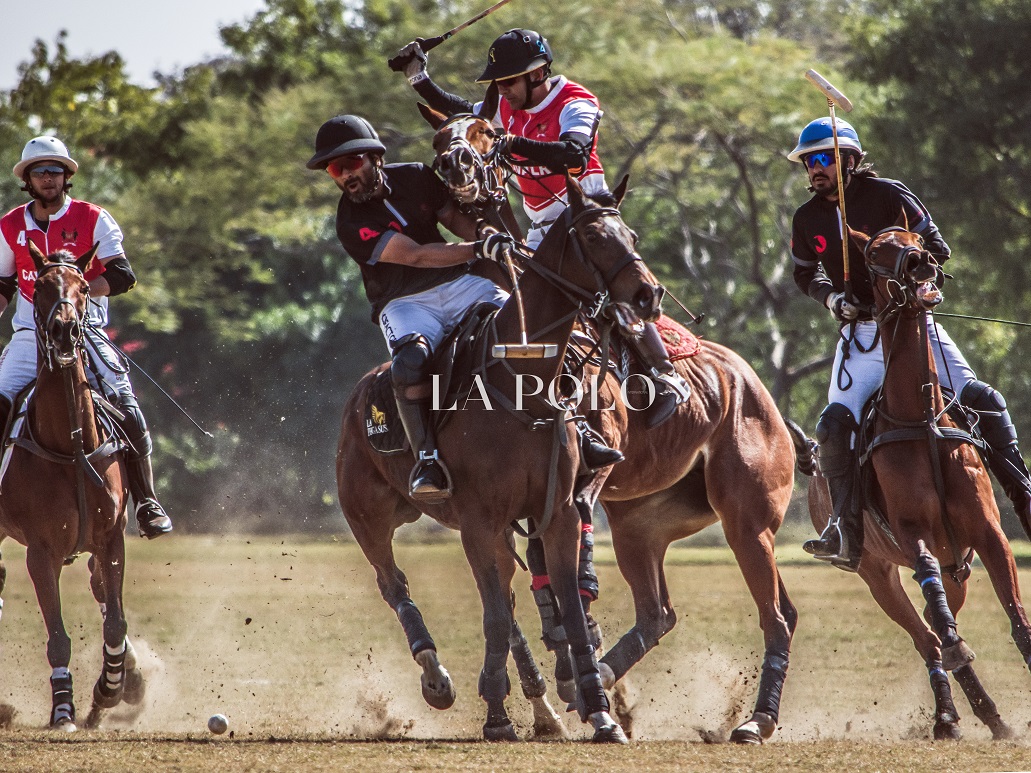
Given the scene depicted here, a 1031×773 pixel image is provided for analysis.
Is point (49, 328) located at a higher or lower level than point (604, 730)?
higher

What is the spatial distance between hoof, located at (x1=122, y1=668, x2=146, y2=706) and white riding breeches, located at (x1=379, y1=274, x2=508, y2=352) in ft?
10.6

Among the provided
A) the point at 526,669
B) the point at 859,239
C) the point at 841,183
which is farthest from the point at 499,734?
the point at 841,183

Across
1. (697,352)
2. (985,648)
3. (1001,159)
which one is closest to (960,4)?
(1001,159)

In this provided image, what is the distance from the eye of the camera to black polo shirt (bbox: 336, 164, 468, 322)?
8.70 metres

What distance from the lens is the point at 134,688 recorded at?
10.1 m

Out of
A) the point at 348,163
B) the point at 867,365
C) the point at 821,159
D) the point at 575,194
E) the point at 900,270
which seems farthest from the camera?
the point at 821,159

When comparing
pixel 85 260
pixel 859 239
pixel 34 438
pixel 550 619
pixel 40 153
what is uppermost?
pixel 40 153

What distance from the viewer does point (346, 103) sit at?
2356 centimetres

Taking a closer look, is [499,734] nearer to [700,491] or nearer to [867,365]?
[700,491]

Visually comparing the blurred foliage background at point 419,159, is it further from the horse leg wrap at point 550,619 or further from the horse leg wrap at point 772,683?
the horse leg wrap at point 550,619

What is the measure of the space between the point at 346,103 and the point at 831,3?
514 inches

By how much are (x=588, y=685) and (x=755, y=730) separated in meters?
1.20

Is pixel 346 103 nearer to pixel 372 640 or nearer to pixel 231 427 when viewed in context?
pixel 231 427

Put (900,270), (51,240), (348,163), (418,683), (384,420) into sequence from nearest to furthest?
(900,270), (384,420), (348,163), (51,240), (418,683)
